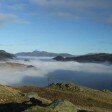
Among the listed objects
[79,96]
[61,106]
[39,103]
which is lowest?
[79,96]

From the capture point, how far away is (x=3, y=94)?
4666cm

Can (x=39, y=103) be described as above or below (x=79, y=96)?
above

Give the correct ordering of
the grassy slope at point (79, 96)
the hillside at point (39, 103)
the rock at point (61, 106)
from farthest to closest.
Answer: the grassy slope at point (79, 96)
the hillside at point (39, 103)
the rock at point (61, 106)

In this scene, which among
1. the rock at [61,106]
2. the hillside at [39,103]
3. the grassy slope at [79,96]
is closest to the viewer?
the rock at [61,106]

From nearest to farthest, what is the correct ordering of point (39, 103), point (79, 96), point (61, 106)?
point (61, 106), point (39, 103), point (79, 96)

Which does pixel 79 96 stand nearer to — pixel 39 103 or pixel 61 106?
pixel 39 103

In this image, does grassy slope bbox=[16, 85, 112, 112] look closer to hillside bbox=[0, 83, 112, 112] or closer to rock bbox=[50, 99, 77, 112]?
hillside bbox=[0, 83, 112, 112]

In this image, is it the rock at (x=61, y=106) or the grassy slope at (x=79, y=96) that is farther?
the grassy slope at (x=79, y=96)

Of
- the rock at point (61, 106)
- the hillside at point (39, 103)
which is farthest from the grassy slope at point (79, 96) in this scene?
the rock at point (61, 106)

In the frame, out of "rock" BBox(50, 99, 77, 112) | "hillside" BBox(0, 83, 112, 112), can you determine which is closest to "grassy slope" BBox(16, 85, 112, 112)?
"hillside" BBox(0, 83, 112, 112)

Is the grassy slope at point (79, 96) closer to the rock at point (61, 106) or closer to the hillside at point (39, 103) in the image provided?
the hillside at point (39, 103)

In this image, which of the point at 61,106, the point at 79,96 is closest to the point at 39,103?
the point at 61,106

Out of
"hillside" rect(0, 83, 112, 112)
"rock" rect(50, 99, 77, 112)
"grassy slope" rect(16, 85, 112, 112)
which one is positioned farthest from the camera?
"grassy slope" rect(16, 85, 112, 112)

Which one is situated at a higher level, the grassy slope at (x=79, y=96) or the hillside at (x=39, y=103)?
the hillside at (x=39, y=103)
